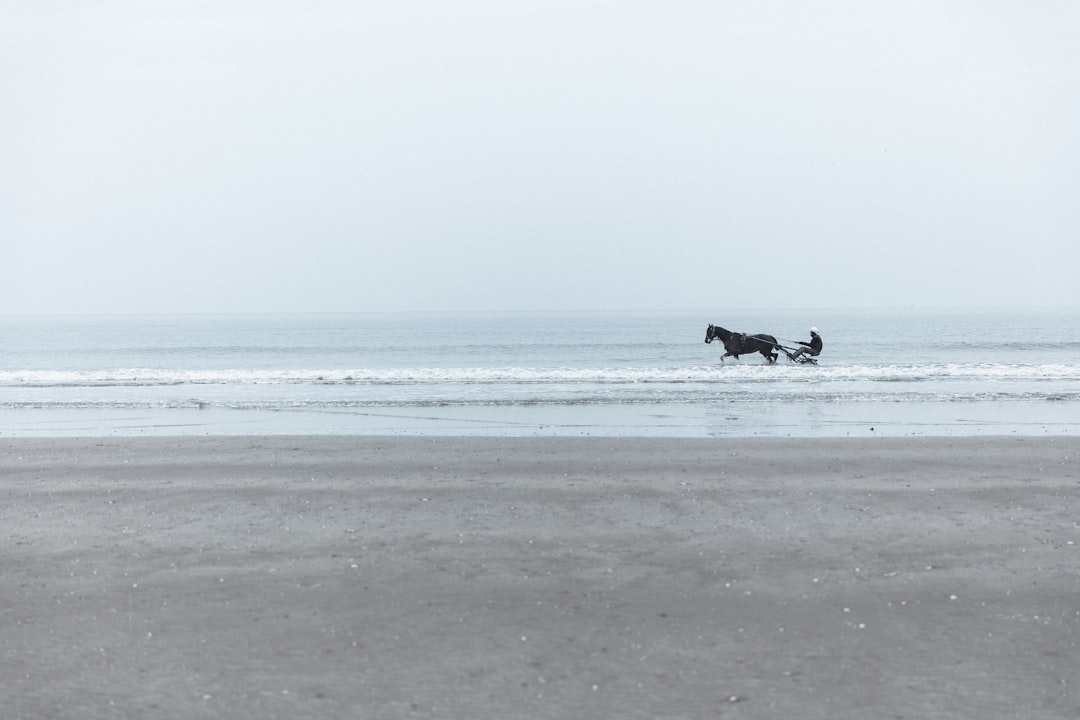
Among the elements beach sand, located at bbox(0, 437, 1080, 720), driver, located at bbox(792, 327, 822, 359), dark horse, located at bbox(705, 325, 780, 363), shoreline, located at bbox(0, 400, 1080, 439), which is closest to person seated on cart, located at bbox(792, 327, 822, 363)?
driver, located at bbox(792, 327, 822, 359)

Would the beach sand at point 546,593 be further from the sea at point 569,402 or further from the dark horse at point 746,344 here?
the dark horse at point 746,344

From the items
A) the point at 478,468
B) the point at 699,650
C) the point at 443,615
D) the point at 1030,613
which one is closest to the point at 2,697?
the point at 443,615

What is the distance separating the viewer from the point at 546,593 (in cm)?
580

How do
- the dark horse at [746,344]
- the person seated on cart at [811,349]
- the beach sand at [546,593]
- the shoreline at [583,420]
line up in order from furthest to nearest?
the dark horse at [746,344]
the person seated on cart at [811,349]
the shoreline at [583,420]
the beach sand at [546,593]

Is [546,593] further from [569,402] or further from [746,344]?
[746,344]

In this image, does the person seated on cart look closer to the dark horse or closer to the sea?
the dark horse

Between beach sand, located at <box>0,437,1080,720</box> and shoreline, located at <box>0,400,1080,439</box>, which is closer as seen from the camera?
beach sand, located at <box>0,437,1080,720</box>

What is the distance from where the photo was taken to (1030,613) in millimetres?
5352

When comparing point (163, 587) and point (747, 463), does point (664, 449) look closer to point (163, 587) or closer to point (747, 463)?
point (747, 463)

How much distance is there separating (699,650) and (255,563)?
3.34 m

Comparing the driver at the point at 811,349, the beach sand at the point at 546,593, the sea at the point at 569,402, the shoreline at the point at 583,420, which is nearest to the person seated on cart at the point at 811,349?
the driver at the point at 811,349

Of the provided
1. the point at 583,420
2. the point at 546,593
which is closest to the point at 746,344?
the point at 583,420

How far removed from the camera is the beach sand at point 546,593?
14.2 feet

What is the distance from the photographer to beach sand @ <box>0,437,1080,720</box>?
434 cm
